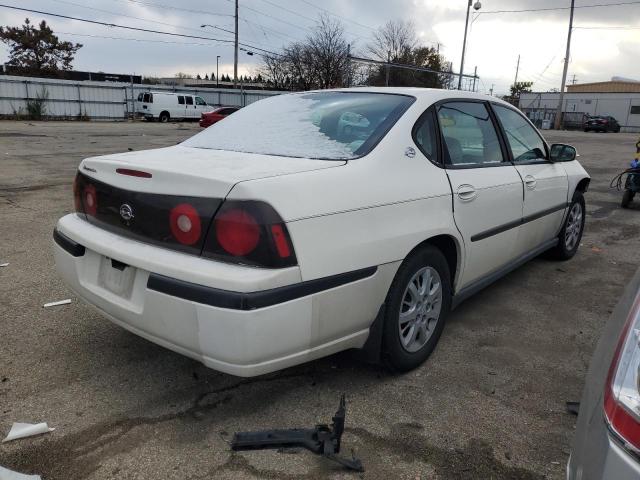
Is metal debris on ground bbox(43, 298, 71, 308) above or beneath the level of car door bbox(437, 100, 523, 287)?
beneath

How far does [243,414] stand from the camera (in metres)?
2.55

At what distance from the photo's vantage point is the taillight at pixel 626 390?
1.24m

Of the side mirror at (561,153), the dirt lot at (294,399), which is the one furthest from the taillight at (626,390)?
the side mirror at (561,153)

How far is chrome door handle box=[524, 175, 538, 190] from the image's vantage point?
3.90 meters

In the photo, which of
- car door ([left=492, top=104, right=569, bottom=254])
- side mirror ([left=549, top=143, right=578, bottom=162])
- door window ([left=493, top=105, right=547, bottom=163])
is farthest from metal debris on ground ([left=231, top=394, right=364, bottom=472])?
side mirror ([left=549, top=143, right=578, bottom=162])

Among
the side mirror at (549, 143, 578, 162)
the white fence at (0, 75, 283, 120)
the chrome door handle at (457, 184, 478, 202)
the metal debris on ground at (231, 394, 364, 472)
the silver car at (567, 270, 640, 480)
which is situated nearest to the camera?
the silver car at (567, 270, 640, 480)

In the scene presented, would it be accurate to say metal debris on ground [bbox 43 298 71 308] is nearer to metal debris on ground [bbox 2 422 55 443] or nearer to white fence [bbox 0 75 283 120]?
metal debris on ground [bbox 2 422 55 443]

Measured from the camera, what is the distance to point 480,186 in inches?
129

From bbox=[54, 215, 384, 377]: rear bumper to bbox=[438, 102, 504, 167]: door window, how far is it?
113 cm

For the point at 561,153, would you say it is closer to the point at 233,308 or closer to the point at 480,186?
the point at 480,186

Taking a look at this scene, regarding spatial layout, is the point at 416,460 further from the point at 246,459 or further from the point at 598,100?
the point at 598,100

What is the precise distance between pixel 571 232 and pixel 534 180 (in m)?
1.51

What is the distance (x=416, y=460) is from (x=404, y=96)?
205 centimetres

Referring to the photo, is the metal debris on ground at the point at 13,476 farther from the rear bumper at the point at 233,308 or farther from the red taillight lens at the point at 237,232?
the red taillight lens at the point at 237,232
